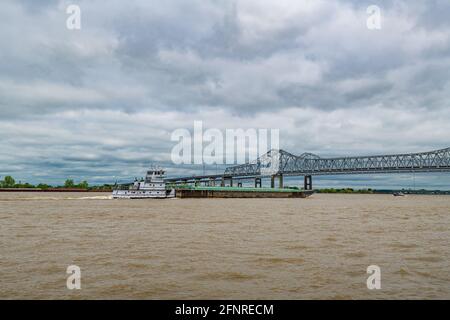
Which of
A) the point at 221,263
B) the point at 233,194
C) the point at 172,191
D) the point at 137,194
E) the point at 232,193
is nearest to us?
the point at 221,263

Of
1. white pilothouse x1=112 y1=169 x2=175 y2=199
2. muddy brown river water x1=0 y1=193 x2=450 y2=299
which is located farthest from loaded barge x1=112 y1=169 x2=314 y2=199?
muddy brown river water x1=0 y1=193 x2=450 y2=299

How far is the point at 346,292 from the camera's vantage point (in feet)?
37.8

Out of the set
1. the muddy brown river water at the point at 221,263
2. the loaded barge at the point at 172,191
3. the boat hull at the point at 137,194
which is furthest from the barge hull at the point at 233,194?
the muddy brown river water at the point at 221,263

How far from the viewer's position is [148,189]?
87188 mm

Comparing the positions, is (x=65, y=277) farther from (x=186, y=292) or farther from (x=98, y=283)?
(x=186, y=292)

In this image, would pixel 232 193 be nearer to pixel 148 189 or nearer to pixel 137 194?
pixel 148 189

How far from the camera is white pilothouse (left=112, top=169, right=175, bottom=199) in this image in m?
85.9

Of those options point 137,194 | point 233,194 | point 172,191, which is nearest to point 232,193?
point 233,194

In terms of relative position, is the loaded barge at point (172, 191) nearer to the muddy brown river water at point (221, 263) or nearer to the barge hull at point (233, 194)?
the barge hull at point (233, 194)

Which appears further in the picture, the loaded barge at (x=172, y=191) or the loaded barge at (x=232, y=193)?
the loaded barge at (x=232, y=193)

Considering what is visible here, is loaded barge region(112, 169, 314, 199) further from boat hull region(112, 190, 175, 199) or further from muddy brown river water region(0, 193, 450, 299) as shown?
muddy brown river water region(0, 193, 450, 299)

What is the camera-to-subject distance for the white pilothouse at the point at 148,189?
85875mm
